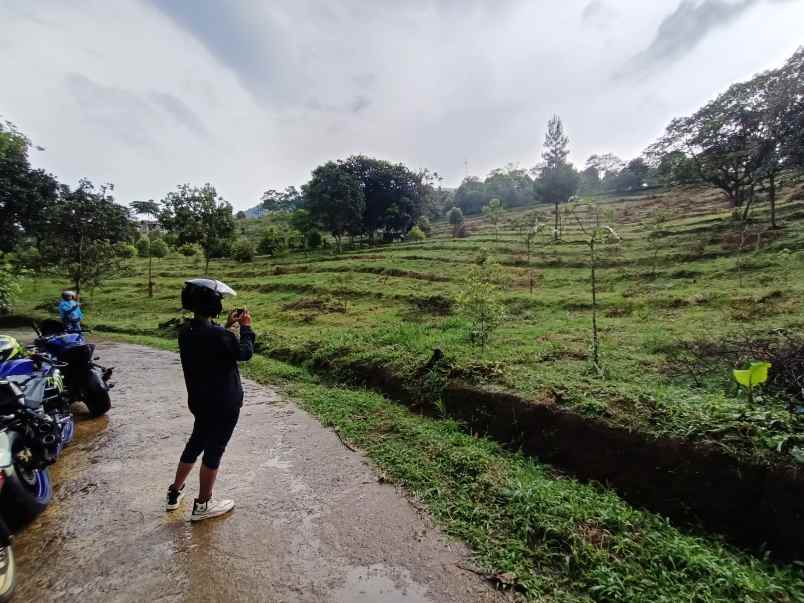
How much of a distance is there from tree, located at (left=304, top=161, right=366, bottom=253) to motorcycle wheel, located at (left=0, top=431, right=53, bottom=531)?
101ft

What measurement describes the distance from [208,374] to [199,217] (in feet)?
69.9

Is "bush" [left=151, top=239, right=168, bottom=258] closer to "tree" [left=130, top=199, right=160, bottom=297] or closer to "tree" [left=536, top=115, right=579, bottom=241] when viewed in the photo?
"tree" [left=130, top=199, right=160, bottom=297]

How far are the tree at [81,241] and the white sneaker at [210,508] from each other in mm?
19894

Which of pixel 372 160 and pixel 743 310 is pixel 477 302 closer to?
pixel 743 310

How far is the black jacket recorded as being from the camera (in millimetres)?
3148

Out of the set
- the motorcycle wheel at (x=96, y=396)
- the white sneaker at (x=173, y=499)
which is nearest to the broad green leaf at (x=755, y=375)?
the white sneaker at (x=173, y=499)

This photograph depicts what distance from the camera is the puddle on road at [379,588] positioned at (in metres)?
2.64

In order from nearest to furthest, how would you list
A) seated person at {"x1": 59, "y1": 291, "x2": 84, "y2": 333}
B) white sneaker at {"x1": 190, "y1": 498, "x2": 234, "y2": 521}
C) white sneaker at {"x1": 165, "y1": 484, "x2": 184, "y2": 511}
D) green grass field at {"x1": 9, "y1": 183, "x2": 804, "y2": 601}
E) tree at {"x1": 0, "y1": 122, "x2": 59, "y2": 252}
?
1. green grass field at {"x1": 9, "y1": 183, "x2": 804, "y2": 601}
2. white sneaker at {"x1": 190, "y1": 498, "x2": 234, "y2": 521}
3. white sneaker at {"x1": 165, "y1": 484, "x2": 184, "y2": 511}
4. seated person at {"x1": 59, "y1": 291, "x2": 84, "y2": 333}
5. tree at {"x1": 0, "y1": 122, "x2": 59, "y2": 252}

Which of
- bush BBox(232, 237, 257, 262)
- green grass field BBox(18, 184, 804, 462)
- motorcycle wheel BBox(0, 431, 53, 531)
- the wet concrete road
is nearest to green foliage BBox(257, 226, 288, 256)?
bush BBox(232, 237, 257, 262)

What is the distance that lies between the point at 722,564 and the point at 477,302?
6.02 metres

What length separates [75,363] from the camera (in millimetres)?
5895

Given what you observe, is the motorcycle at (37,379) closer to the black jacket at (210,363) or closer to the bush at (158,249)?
the black jacket at (210,363)

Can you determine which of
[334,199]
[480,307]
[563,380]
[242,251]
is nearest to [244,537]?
[563,380]

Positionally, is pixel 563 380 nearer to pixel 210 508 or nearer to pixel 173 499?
pixel 210 508
